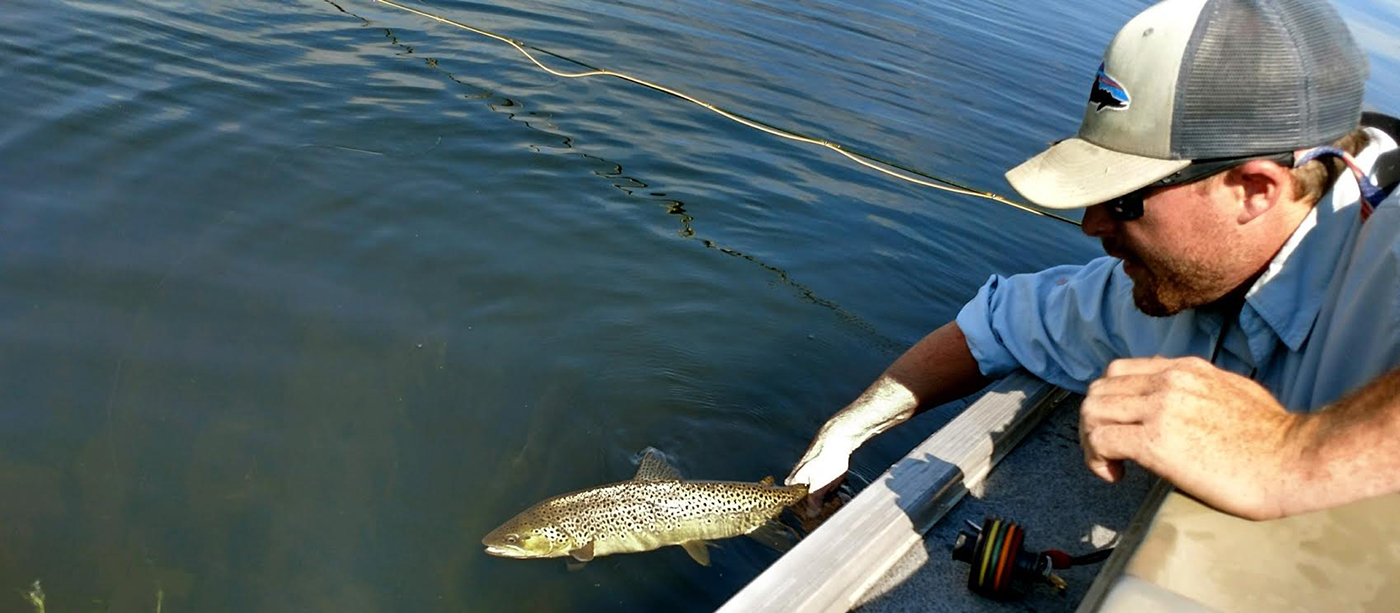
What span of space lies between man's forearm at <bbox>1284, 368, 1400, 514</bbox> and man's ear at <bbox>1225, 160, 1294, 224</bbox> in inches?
27.8

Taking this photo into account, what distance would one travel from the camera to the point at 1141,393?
90.5 inches

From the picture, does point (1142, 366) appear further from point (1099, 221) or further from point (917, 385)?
point (917, 385)

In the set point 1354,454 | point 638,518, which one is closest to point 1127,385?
point 1354,454

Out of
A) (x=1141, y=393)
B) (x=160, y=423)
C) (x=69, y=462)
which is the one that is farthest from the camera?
(x=160, y=423)

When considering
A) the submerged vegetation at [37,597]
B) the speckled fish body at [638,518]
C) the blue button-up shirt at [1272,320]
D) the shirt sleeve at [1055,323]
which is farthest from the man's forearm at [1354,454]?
the submerged vegetation at [37,597]

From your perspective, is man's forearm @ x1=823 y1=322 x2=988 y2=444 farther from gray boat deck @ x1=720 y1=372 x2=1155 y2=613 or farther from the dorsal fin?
the dorsal fin

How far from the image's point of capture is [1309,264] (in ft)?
9.00

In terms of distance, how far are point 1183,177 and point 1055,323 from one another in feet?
3.59

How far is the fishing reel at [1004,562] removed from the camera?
2.63 metres

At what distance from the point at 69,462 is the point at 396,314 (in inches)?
76.1

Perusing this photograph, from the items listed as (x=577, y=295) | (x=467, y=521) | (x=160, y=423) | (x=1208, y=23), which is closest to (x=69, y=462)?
(x=160, y=423)

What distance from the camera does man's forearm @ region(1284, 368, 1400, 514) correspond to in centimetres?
201

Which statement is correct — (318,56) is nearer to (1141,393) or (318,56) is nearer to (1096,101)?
(1096,101)

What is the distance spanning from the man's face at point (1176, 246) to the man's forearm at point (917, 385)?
1.10 m
